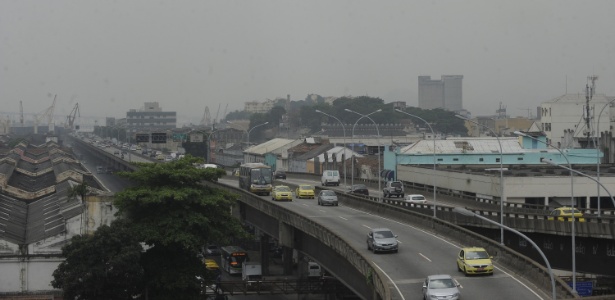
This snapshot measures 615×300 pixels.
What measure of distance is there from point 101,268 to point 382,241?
1653cm

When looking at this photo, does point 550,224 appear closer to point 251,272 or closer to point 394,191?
point 251,272

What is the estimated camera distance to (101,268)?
47.8m

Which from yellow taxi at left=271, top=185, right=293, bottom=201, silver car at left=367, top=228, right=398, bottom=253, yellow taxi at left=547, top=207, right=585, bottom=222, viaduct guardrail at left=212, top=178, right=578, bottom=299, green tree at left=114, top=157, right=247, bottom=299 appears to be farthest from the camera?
yellow taxi at left=271, top=185, right=293, bottom=201

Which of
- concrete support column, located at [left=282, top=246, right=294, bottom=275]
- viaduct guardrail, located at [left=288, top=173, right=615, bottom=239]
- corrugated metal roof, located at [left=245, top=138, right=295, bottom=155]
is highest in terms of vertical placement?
corrugated metal roof, located at [left=245, top=138, right=295, bottom=155]

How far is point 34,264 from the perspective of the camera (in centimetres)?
5722

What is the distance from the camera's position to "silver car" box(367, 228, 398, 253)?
40438mm

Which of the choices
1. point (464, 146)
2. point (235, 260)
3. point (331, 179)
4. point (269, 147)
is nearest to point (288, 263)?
point (235, 260)

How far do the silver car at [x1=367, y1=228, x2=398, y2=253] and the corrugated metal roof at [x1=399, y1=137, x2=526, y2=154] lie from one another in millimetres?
61936

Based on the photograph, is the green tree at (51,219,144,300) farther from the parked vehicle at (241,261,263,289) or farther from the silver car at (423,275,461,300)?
the silver car at (423,275,461,300)

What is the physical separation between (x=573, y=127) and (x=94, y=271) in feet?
297

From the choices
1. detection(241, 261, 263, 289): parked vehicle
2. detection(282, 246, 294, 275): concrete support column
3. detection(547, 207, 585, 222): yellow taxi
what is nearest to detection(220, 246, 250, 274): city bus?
detection(282, 246, 294, 275): concrete support column

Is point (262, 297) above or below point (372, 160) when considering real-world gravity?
below

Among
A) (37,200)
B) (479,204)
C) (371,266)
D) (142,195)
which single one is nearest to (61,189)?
(37,200)

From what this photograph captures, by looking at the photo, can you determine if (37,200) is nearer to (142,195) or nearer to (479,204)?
(142,195)
